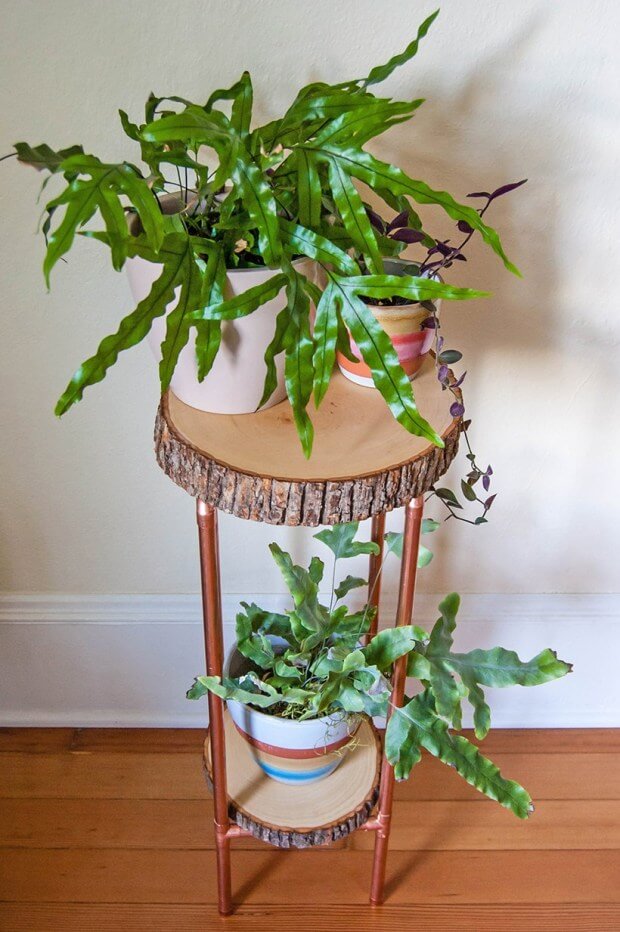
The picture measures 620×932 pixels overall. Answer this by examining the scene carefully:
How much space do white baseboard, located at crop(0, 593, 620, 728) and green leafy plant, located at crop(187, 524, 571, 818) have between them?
0.33 meters

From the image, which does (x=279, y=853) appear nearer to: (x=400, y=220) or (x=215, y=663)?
(x=215, y=663)

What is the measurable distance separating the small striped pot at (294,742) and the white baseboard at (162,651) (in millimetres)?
323

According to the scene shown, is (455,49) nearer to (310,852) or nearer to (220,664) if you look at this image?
(220,664)

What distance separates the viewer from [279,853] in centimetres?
138

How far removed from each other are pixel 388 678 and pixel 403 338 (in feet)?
1.57

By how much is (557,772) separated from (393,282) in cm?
115

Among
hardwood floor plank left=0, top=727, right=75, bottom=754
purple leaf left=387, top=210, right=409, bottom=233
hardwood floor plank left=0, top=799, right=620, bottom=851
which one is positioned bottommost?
hardwood floor plank left=0, top=799, right=620, bottom=851

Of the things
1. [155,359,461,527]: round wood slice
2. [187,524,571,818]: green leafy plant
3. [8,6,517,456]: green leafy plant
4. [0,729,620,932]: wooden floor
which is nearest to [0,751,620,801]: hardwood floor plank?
[0,729,620,932]: wooden floor

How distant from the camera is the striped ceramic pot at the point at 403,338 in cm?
90

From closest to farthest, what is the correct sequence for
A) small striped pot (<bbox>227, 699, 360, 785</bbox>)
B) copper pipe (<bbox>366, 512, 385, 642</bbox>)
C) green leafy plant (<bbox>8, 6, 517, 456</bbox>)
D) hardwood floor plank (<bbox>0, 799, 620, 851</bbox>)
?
green leafy plant (<bbox>8, 6, 517, 456</bbox>), small striped pot (<bbox>227, 699, 360, 785</bbox>), copper pipe (<bbox>366, 512, 385, 642</bbox>), hardwood floor plank (<bbox>0, 799, 620, 851</bbox>)

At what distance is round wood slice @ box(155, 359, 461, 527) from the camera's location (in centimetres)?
83

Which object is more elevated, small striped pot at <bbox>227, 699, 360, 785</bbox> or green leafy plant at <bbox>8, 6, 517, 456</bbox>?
green leafy plant at <bbox>8, 6, 517, 456</bbox>

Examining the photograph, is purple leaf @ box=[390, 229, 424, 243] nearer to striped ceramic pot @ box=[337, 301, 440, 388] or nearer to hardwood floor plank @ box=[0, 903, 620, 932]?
striped ceramic pot @ box=[337, 301, 440, 388]

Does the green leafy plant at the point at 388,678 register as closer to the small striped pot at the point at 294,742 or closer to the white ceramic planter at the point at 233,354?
the small striped pot at the point at 294,742
